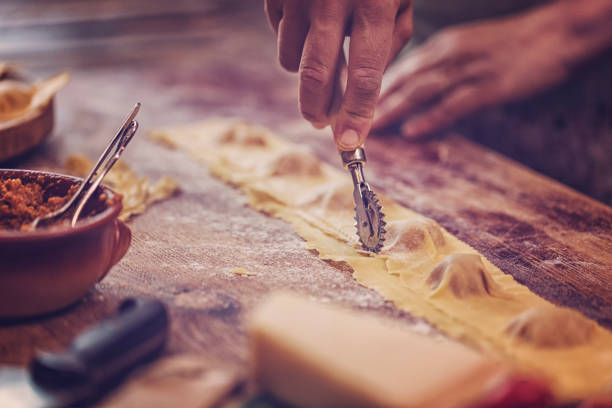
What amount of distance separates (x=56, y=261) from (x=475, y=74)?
1.85 meters

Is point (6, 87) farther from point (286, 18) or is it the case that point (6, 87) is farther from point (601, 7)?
point (601, 7)

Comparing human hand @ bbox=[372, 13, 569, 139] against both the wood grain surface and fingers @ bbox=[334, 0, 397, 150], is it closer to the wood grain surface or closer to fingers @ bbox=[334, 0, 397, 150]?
the wood grain surface

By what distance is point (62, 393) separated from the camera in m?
0.81

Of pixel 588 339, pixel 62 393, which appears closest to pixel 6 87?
pixel 62 393

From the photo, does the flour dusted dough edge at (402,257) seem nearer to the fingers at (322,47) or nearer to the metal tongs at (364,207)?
the metal tongs at (364,207)

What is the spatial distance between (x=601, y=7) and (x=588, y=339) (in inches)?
68.6

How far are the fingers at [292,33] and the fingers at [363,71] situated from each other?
0.13m

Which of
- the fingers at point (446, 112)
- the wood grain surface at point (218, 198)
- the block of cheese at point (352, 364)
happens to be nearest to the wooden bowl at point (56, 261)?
the wood grain surface at point (218, 198)

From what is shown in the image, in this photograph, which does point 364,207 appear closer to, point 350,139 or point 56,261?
point 350,139

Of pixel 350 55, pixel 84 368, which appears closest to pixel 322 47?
pixel 350 55

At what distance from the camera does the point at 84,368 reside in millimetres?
805

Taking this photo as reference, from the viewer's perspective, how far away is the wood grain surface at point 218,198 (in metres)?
1.13

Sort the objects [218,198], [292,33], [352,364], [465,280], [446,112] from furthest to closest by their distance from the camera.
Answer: [446,112], [218,198], [292,33], [465,280], [352,364]

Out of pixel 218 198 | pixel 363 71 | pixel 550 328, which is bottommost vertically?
pixel 218 198
